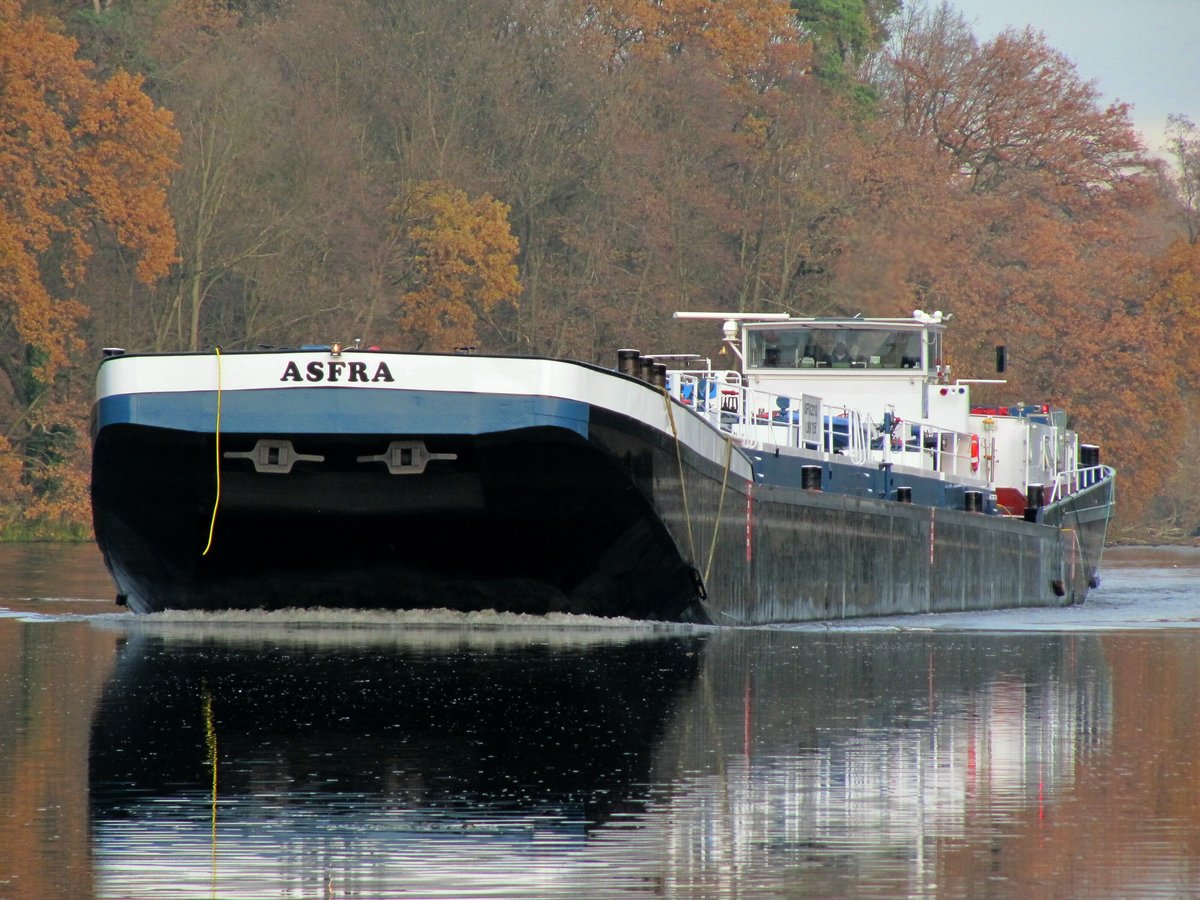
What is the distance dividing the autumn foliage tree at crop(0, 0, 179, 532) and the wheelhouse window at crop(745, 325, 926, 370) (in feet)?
72.3

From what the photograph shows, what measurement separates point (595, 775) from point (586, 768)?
26 cm

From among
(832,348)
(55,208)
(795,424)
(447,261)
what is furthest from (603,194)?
(795,424)

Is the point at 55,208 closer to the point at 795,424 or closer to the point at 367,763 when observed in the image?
the point at 795,424

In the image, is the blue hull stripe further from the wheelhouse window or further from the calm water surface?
the wheelhouse window

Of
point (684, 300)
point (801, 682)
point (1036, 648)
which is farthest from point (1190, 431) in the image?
point (801, 682)

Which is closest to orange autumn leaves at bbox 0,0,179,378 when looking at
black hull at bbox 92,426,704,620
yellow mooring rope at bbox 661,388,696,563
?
black hull at bbox 92,426,704,620

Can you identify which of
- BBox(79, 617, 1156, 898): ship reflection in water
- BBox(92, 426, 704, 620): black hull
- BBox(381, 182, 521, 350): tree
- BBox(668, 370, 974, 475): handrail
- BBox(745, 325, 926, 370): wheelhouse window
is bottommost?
BBox(79, 617, 1156, 898): ship reflection in water

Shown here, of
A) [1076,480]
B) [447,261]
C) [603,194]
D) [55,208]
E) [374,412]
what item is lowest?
[1076,480]

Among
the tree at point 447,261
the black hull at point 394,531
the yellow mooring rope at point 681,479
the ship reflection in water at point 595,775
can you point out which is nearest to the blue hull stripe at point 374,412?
the black hull at point 394,531

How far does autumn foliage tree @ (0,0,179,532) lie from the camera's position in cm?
4753

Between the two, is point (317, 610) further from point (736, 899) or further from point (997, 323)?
point (997, 323)

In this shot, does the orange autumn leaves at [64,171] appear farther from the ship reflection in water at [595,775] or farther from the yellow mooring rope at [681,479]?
the ship reflection in water at [595,775]

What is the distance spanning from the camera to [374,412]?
20.1 meters

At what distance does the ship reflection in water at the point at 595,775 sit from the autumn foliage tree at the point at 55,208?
101 ft
